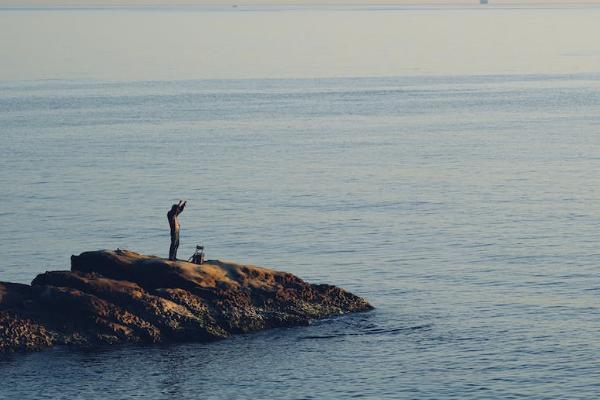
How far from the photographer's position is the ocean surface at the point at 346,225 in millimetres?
57219

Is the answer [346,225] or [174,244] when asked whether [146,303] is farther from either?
[346,225]

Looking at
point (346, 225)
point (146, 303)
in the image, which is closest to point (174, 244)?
point (146, 303)

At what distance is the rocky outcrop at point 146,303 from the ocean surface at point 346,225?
1.06 meters

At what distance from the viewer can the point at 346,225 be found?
9094 cm

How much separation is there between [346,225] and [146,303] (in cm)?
3110

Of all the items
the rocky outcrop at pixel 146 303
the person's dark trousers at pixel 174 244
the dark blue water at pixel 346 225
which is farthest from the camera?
the person's dark trousers at pixel 174 244

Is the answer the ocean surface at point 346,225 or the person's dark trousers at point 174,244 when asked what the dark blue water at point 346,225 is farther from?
the person's dark trousers at point 174,244

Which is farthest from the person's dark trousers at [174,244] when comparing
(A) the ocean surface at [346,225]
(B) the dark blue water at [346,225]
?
(A) the ocean surface at [346,225]

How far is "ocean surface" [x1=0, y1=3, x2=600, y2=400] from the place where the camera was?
57.2 metres

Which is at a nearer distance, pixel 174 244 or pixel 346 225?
pixel 174 244

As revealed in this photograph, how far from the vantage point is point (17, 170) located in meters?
116

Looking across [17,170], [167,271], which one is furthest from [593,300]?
[17,170]

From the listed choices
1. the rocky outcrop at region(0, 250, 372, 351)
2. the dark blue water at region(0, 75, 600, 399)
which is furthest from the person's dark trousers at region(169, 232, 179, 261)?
the dark blue water at region(0, 75, 600, 399)

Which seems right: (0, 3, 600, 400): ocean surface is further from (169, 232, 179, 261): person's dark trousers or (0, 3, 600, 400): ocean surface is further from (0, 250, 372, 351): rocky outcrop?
(169, 232, 179, 261): person's dark trousers
